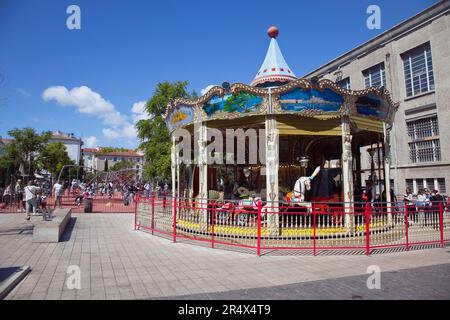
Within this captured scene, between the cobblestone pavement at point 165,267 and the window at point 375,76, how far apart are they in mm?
20183

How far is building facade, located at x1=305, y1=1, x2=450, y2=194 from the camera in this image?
1952 cm

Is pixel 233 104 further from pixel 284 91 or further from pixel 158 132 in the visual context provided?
pixel 158 132

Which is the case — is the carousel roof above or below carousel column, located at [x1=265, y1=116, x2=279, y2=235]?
above

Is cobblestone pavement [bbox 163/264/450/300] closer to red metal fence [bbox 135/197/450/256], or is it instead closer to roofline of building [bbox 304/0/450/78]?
red metal fence [bbox 135/197/450/256]

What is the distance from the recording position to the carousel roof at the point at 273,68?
39.6ft

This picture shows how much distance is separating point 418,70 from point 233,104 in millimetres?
19071

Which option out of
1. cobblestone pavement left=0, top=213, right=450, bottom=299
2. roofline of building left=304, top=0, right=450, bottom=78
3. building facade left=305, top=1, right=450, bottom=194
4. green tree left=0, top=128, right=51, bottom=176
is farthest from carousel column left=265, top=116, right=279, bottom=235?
green tree left=0, top=128, right=51, bottom=176

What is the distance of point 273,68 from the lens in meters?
12.3

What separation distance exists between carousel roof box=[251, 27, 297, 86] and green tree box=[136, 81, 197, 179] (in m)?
18.8

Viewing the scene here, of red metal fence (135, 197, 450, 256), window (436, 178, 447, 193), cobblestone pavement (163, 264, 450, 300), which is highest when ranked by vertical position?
window (436, 178, 447, 193)

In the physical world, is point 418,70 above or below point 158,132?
above

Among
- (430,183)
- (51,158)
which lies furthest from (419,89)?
(51,158)

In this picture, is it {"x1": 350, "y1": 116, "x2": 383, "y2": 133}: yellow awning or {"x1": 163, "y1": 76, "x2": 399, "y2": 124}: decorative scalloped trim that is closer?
{"x1": 163, "y1": 76, "x2": 399, "y2": 124}: decorative scalloped trim
